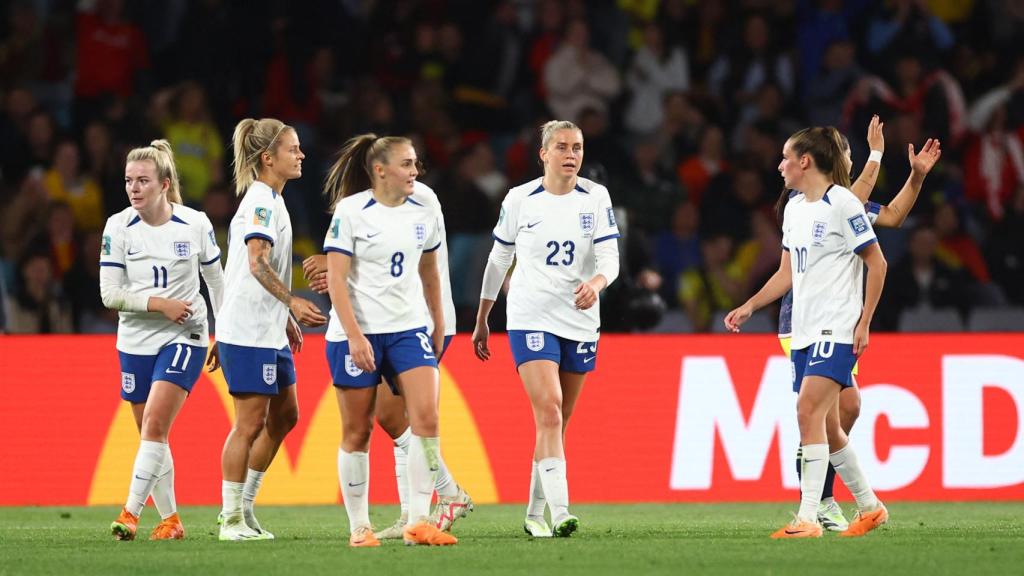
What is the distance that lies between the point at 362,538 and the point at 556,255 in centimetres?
195

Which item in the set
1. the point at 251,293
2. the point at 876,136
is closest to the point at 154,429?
the point at 251,293

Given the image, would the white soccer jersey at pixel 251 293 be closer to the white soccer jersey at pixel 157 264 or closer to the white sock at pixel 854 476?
the white soccer jersey at pixel 157 264

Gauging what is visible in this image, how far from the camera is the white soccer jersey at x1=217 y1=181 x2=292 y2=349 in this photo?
8539 millimetres

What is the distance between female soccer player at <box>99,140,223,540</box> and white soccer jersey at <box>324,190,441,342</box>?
138 centimetres

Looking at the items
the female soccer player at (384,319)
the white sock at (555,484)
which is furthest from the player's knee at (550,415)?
the female soccer player at (384,319)

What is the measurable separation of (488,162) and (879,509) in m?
8.03

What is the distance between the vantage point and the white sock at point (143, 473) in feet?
29.2

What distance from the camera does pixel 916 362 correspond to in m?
12.5

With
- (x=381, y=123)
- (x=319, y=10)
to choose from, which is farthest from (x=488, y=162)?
(x=319, y=10)

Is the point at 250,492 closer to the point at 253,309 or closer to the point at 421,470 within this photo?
the point at 253,309

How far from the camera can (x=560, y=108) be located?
1734 centimetres

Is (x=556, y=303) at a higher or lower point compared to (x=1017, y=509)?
higher

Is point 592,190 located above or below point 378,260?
above

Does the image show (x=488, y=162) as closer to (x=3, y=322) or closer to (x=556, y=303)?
(x=3, y=322)
